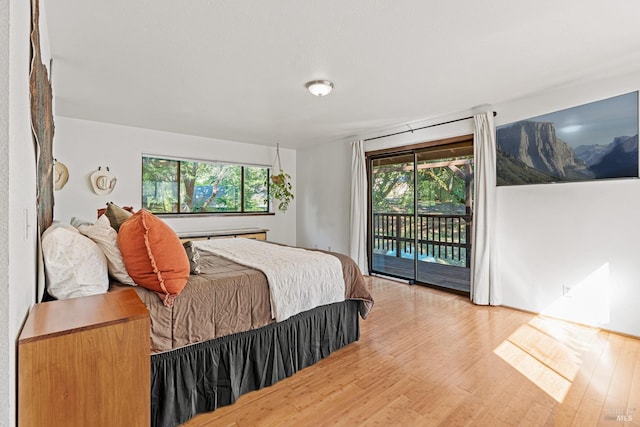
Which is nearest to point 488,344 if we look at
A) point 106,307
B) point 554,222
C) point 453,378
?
point 453,378

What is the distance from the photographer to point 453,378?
83.5 inches

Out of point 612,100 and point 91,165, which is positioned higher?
point 612,100

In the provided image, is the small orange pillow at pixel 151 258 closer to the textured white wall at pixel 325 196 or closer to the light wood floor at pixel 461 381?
the light wood floor at pixel 461 381

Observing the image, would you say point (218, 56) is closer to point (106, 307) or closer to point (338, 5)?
point (338, 5)

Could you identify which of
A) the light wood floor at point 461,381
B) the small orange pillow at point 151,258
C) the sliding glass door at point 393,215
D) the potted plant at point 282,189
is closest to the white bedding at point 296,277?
the light wood floor at point 461,381

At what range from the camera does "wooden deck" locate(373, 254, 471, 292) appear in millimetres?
4531

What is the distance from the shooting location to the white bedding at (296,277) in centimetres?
212

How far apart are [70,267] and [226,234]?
3.89 metres

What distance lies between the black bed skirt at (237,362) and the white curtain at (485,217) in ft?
6.61

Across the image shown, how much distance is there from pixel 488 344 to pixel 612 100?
2527mm

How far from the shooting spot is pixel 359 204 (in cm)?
520

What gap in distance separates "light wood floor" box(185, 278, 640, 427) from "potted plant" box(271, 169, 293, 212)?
11.4 ft

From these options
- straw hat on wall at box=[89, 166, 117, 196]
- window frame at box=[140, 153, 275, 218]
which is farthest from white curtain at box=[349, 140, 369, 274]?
straw hat on wall at box=[89, 166, 117, 196]

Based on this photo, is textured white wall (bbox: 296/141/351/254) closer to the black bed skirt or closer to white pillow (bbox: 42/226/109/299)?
the black bed skirt
